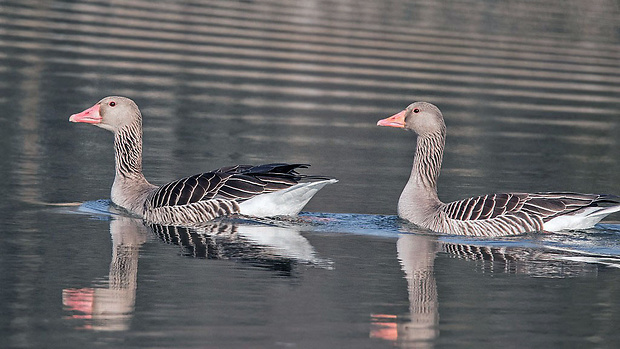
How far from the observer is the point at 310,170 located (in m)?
16.8

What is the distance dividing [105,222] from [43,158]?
3863 millimetres

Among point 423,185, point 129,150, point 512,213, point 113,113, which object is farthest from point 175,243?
point 512,213

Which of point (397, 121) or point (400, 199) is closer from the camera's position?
point (400, 199)

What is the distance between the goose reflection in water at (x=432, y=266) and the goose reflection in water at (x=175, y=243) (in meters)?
1.07

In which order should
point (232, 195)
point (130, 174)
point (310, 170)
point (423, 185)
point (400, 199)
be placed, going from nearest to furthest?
point (232, 195) < point (400, 199) < point (423, 185) < point (130, 174) < point (310, 170)

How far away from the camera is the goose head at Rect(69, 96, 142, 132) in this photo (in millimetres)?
15055

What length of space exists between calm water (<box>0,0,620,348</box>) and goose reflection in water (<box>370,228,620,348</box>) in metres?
0.03

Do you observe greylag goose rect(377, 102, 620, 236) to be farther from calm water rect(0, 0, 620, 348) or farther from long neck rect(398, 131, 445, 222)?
calm water rect(0, 0, 620, 348)

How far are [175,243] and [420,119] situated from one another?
162 inches

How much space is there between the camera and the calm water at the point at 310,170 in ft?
29.9

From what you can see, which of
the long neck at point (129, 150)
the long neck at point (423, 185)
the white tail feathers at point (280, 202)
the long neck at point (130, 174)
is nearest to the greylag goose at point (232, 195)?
the white tail feathers at point (280, 202)

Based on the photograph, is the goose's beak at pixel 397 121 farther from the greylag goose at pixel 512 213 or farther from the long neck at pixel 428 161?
the greylag goose at pixel 512 213

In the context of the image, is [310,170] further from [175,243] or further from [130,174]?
[175,243]

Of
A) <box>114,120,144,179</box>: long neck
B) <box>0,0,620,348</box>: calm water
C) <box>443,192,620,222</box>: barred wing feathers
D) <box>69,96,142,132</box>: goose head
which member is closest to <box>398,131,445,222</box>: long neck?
<box>0,0,620,348</box>: calm water
